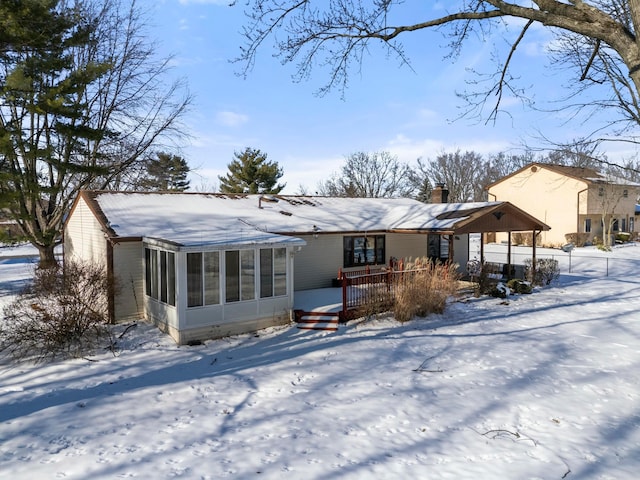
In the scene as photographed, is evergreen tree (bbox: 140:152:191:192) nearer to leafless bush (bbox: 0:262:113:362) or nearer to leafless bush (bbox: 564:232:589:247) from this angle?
leafless bush (bbox: 0:262:113:362)

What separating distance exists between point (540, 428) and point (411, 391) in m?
2.13

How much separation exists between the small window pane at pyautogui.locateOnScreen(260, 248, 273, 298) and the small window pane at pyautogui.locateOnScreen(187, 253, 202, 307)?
1.72 meters

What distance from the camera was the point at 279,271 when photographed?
11531mm

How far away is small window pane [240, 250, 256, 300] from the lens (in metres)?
10.9

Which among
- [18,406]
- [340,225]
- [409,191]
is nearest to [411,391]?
[18,406]

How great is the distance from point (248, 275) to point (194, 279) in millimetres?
1456

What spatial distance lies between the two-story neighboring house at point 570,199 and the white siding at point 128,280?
31.1 m

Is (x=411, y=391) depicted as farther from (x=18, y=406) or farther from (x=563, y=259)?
(x=563, y=259)

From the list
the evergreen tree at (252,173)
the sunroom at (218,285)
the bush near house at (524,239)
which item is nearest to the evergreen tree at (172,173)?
the evergreen tree at (252,173)

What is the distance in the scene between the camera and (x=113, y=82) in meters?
21.2

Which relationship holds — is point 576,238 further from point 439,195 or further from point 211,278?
point 211,278

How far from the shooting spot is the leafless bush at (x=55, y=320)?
901cm

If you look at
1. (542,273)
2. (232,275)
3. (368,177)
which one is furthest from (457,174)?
(232,275)

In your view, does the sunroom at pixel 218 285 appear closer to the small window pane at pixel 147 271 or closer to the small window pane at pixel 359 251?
the small window pane at pixel 147 271
